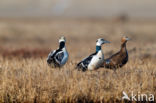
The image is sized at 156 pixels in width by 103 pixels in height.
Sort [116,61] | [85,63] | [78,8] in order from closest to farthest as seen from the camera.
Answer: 1. [85,63]
2. [116,61]
3. [78,8]

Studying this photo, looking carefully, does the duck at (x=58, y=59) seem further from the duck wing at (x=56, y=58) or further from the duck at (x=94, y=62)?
the duck at (x=94, y=62)

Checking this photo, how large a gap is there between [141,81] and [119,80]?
511 mm

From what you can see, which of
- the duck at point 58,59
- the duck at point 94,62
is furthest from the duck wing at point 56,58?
the duck at point 94,62

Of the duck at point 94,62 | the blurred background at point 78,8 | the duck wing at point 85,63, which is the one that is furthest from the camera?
the blurred background at point 78,8

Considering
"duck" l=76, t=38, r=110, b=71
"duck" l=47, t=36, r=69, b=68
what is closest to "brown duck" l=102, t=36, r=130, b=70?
"duck" l=76, t=38, r=110, b=71

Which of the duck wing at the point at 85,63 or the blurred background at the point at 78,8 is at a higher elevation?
the blurred background at the point at 78,8

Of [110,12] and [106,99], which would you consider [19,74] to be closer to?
[106,99]

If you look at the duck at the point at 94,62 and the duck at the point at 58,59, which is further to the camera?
the duck at the point at 58,59

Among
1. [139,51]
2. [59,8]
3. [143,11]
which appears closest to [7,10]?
[59,8]

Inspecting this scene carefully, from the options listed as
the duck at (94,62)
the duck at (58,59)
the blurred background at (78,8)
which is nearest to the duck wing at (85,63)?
the duck at (94,62)

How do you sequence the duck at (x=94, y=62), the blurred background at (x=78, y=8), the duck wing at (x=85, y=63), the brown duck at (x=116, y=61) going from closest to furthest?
the duck at (x=94, y=62)
the duck wing at (x=85, y=63)
the brown duck at (x=116, y=61)
the blurred background at (x=78, y=8)

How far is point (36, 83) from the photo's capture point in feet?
29.3

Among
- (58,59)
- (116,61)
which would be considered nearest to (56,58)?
(58,59)

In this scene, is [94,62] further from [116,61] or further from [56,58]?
[56,58]
